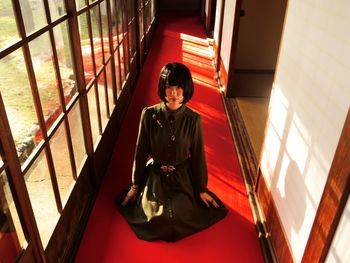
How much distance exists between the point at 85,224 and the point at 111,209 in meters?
0.21

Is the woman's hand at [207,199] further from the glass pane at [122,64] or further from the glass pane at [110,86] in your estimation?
the glass pane at [122,64]

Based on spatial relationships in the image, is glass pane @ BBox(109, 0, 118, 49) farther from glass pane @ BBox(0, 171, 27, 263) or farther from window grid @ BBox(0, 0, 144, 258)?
glass pane @ BBox(0, 171, 27, 263)

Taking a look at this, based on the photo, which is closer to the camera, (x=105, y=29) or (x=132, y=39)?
(x=105, y=29)

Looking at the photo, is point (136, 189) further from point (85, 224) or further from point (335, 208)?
point (335, 208)

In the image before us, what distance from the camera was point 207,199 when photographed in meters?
2.14

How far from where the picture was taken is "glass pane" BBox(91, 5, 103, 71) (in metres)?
2.28

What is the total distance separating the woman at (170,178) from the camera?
75.0 inches

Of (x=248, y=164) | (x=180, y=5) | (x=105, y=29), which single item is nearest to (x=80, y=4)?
(x=105, y=29)

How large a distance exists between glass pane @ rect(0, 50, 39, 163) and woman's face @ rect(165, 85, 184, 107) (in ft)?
2.20

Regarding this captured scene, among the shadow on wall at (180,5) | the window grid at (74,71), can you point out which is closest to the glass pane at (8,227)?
the window grid at (74,71)

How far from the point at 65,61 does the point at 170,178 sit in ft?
2.99

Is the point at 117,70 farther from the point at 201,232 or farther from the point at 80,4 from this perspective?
the point at 201,232

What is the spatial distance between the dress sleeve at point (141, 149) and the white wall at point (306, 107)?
0.78m

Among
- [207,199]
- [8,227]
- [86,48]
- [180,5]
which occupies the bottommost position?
[207,199]
